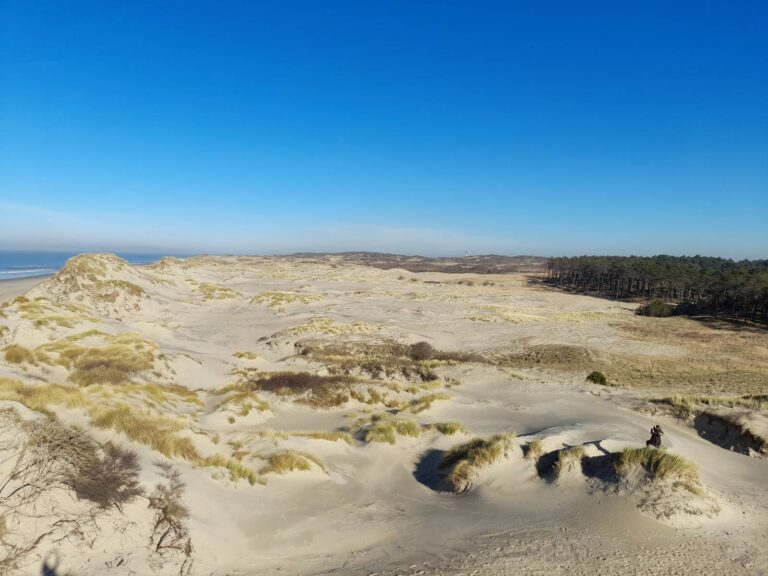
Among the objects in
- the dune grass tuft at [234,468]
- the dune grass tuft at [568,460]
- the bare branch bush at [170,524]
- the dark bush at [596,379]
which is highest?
the bare branch bush at [170,524]

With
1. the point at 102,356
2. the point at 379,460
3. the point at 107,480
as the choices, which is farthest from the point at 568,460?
the point at 102,356

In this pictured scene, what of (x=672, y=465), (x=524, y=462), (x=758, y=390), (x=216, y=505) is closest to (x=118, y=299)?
(x=216, y=505)

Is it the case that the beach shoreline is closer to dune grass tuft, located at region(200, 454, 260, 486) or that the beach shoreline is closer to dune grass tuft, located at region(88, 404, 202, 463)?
dune grass tuft, located at region(88, 404, 202, 463)

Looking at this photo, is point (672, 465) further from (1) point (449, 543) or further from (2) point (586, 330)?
(2) point (586, 330)

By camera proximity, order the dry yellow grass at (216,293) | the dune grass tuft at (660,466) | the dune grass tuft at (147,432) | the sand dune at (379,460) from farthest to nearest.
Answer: the dry yellow grass at (216,293) → the dune grass tuft at (147,432) → the dune grass tuft at (660,466) → the sand dune at (379,460)

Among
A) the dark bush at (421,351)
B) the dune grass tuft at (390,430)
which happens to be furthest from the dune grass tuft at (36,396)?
the dark bush at (421,351)

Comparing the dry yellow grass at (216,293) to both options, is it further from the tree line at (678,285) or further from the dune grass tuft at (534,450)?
the tree line at (678,285)
